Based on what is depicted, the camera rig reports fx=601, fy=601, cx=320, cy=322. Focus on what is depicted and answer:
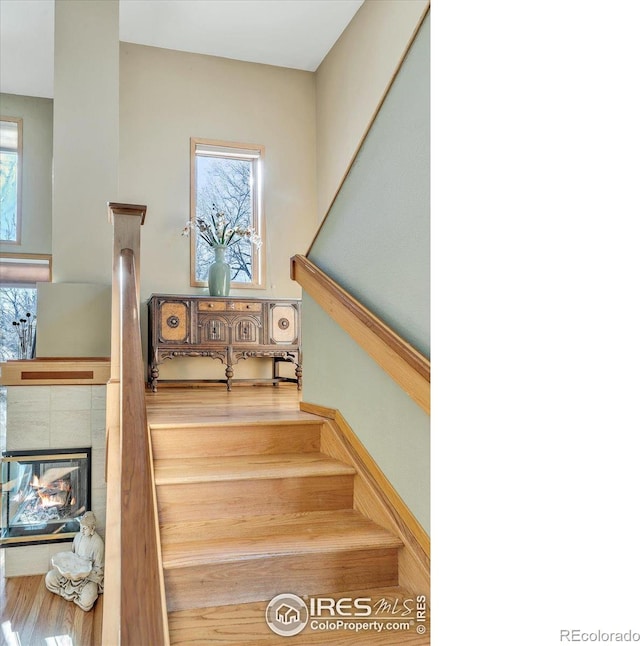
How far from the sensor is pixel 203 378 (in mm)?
5684

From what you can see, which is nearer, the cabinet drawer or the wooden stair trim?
the wooden stair trim

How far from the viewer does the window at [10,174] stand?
20.9 feet

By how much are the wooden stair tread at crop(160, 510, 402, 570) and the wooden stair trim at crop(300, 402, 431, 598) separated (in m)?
0.05

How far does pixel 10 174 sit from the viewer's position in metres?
6.40

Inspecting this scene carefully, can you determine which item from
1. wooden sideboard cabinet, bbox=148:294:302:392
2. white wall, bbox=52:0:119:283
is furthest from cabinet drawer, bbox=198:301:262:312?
Answer: white wall, bbox=52:0:119:283

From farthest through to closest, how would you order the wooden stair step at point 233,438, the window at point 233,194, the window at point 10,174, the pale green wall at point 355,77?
the window at point 10,174, the window at point 233,194, the pale green wall at point 355,77, the wooden stair step at point 233,438

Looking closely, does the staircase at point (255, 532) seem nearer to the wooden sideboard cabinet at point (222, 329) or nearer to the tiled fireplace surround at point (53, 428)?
the tiled fireplace surround at point (53, 428)

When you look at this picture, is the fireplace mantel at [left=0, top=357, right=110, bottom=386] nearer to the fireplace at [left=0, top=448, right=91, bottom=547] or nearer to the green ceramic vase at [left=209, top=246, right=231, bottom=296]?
the fireplace at [left=0, top=448, right=91, bottom=547]

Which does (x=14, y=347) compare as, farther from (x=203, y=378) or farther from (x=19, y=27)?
(x=19, y=27)

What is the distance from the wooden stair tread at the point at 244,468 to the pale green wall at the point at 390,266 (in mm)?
208

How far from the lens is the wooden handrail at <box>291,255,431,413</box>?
6.10ft

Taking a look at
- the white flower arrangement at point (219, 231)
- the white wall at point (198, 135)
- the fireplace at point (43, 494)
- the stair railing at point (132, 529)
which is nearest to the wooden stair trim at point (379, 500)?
the stair railing at point (132, 529)
